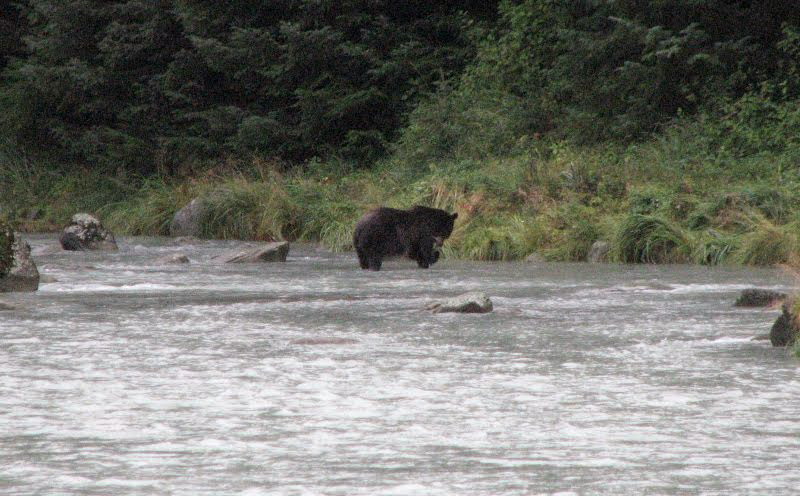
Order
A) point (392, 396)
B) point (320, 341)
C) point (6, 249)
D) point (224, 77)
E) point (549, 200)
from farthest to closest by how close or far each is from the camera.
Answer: point (224, 77) < point (549, 200) < point (6, 249) < point (320, 341) < point (392, 396)

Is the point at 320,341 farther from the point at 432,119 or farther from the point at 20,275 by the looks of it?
the point at 432,119

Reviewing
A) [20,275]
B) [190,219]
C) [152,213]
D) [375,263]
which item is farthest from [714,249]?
[152,213]

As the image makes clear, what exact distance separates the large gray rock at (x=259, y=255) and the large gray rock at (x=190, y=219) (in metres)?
6.81

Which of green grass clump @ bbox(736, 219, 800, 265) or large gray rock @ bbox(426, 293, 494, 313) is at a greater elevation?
green grass clump @ bbox(736, 219, 800, 265)

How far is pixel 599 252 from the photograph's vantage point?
17.5 m

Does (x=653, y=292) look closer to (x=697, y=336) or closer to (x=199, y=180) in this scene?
(x=697, y=336)

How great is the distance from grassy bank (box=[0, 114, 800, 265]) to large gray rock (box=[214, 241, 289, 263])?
2.29m

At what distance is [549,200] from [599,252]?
244 centimetres

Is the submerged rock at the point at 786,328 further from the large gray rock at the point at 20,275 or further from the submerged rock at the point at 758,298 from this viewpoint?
the large gray rock at the point at 20,275

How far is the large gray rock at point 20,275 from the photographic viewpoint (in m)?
13.0

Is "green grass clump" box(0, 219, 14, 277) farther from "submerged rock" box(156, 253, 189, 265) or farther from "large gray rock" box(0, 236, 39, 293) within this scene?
"submerged rock" box(156, 253, 189, 265)

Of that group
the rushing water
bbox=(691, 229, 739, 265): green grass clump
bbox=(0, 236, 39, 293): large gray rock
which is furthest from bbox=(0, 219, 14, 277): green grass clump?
bbox=(691, 229, 739, 265): green grass clump

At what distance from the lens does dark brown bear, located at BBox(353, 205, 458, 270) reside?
630 inches

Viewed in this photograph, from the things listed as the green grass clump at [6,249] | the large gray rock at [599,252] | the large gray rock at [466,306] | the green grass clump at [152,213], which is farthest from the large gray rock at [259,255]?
the green grass clump at [152,213]
